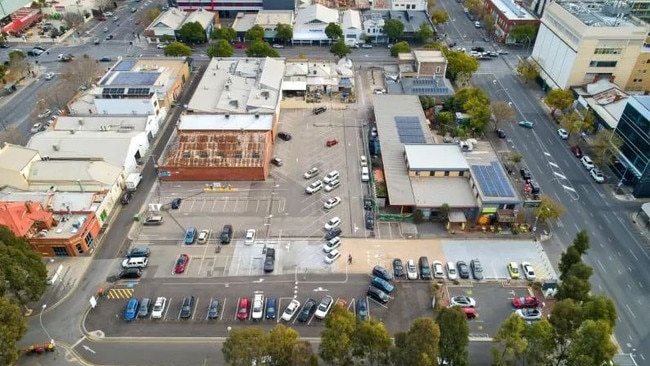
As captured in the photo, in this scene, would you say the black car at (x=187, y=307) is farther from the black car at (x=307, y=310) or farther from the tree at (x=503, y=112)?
the tree at (x=503, y=112)

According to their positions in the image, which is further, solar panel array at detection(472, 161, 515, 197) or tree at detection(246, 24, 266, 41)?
tree at detection(246, 24, 266, 41)

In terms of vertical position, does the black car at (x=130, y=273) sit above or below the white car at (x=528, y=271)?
below


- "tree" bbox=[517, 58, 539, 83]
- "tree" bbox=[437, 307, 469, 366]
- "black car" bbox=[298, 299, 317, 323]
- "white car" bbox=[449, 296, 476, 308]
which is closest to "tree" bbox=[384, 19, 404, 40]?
"tree" bbox=[517, 58, 539, 83]

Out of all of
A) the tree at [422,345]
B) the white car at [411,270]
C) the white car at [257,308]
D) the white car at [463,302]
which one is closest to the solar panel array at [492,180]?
the white car at [411,270]

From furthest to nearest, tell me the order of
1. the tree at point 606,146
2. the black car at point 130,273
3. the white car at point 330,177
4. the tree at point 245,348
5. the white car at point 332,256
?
1. the tree at point 606,146
2. the white car at point 330,177
3. the white car at point 332,256
4. the black car at point 130,273
5. the tree at point 245,348

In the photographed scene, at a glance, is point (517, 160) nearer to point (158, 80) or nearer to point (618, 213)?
point (618, 213)

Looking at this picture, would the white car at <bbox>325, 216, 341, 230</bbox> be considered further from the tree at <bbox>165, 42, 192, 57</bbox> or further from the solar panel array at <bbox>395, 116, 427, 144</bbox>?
the tree at <bbox>165, 42, 192, 57</bbox>

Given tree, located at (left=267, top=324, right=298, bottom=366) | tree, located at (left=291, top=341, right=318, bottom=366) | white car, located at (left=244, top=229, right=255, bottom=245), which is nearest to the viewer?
tree, located at (left=291, top=341, right=318, bottom=366)
